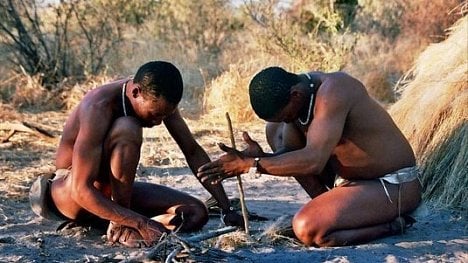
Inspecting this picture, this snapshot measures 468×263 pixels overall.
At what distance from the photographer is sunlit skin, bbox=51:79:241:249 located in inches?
158

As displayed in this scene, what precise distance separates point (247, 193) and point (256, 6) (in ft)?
23.4

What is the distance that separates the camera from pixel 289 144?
4.31 metres

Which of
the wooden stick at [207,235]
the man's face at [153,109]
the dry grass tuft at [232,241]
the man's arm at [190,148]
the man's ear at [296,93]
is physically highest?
the man's ear at [296,93]

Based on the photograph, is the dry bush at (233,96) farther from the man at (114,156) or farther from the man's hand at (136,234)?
the man's hand at (136,234)

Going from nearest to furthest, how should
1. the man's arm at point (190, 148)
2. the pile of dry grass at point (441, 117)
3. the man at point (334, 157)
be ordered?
1. the man at point (334, 157)
2. the man's arm at point (190, 148)
3. the pile of dry grass at point (441, 117)

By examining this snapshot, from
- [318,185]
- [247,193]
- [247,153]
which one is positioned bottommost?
[247,193]

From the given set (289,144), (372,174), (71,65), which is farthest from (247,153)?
(71,65)

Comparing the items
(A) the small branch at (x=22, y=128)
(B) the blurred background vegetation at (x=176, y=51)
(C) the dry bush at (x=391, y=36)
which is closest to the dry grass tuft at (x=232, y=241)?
(A) the small branch at (x=22, y=128)

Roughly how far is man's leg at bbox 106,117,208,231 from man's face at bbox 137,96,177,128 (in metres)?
0.06

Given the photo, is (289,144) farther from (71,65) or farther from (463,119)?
(71,65)

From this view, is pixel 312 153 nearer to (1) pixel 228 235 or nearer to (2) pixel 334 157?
(2) pixel 334 157

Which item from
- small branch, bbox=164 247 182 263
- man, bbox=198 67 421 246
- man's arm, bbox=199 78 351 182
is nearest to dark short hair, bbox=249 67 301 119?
man, bbox=198 67 421 246

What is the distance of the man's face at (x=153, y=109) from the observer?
4.01 metres

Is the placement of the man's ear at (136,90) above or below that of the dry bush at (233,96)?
above
